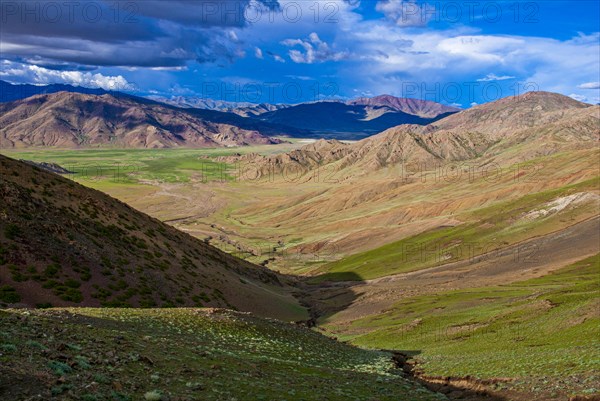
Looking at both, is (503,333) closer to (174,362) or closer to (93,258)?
(174,362)

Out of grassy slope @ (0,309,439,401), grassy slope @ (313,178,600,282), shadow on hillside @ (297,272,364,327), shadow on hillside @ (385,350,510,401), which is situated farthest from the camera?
grassy slope @ (313,178,600,282)

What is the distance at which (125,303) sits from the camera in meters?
56.2

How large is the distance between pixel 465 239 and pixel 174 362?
144m

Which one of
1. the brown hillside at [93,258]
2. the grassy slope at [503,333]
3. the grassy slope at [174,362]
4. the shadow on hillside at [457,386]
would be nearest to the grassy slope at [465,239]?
the grassy slope at [503,333]

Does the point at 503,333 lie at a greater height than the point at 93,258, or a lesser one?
lesser

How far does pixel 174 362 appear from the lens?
2295 cm

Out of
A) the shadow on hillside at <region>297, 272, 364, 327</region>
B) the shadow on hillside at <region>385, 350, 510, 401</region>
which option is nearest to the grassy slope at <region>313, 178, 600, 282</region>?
the shadow on hillside at <region>297, 272, 364, 327</region>

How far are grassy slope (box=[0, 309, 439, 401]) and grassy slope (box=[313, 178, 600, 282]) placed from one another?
10079 cm

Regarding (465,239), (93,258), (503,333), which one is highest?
(93,258)

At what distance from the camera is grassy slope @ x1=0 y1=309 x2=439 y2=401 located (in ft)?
54.5

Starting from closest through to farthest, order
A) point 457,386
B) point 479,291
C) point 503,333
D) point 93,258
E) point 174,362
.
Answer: point 174,362 → point 457,386 → point 503,333 → point 93,258 → point 479,291

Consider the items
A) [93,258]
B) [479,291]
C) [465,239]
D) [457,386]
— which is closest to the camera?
[457,386]

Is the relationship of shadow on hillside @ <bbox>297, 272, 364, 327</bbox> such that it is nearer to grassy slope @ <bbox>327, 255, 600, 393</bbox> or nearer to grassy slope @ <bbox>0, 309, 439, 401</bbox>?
grassy slope @ <bbox>327, 255, 600, 393</bbox>

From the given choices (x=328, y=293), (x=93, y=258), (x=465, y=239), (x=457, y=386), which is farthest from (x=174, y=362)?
(x=465, y=239)
